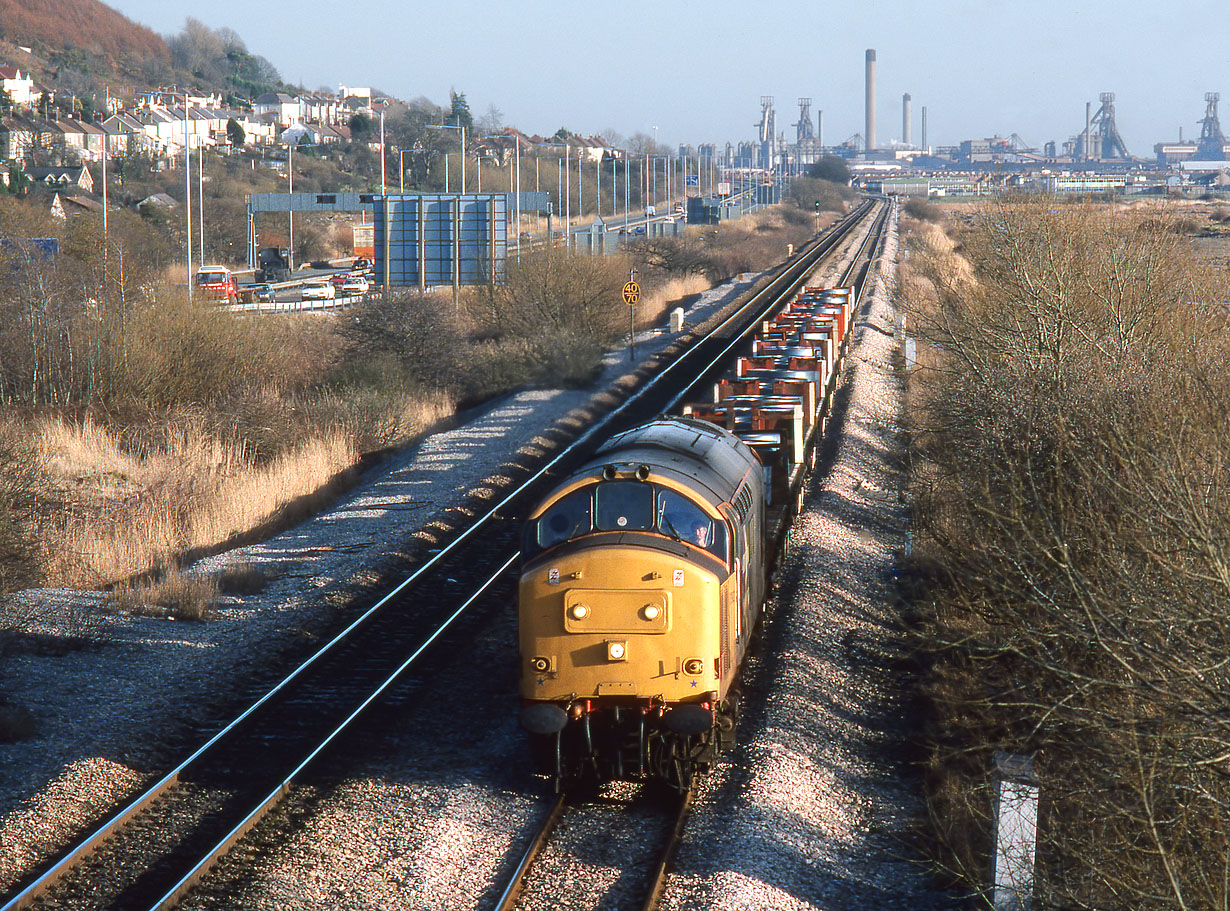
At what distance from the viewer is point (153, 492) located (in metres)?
22.9

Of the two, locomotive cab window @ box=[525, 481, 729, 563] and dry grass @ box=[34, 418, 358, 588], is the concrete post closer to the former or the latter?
locomotive cab window @ box=[525, 481, 729, 563]

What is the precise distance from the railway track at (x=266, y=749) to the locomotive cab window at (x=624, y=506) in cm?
342

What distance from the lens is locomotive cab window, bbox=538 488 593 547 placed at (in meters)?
10.0

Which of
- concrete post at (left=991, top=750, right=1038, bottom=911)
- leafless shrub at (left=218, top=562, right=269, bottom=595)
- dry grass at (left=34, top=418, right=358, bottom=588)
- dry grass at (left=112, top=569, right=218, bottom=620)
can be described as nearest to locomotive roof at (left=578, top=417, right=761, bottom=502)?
concrete post at (left=991, top=750, right=1038, bottom=911)

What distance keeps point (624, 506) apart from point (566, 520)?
0.49 meters

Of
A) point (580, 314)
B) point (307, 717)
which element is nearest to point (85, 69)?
point (580, 314)

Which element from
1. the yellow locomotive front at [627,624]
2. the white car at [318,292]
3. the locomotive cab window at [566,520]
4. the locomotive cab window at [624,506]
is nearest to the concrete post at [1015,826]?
the yellow locomotive front at [627,624]

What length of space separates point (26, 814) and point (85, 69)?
191186mm

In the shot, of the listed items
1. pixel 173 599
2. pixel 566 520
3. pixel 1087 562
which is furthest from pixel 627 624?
pixel 173 599

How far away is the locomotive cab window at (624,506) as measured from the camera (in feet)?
32.7

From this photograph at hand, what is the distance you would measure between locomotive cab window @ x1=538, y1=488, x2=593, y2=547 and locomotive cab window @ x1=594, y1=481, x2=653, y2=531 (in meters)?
0.10

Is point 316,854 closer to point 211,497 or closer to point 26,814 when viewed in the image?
point 26,814

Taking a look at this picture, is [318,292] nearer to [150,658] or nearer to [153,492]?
[153,492]

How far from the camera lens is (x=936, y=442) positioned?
700 inches
